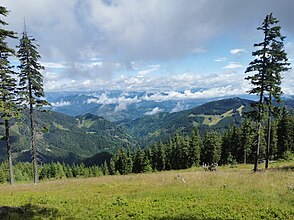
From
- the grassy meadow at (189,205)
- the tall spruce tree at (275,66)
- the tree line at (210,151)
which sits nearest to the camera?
the grassy meadow at (189,205)

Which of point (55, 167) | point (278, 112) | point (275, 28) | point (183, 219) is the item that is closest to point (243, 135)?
point (278, 112)

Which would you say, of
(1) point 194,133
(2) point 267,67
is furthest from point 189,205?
(1) point 194,133

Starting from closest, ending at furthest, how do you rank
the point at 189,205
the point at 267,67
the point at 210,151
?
the point at 189,205, the point at 267,67, the point at 210,151

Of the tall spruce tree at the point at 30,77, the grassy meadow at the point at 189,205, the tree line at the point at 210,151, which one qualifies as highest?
the tall spruce tree at the point at 30,77

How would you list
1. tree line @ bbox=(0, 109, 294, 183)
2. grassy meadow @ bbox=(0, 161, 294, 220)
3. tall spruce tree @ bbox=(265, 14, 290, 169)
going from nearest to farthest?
grassy meadow @ bbox=(0, 161, 294, 220)
tall spruce tree @ bbox=(265, 14, 290, 169)
tree line @ bbox=(0, 109, 294, 183)

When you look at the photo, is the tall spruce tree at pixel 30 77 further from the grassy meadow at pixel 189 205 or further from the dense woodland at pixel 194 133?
the grassy meadow at pixel 189 205

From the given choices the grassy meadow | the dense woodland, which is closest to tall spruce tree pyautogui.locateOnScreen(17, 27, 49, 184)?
the dense woodland

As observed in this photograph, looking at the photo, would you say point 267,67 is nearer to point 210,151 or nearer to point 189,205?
point 189,205

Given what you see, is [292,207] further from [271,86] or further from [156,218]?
[271,86]

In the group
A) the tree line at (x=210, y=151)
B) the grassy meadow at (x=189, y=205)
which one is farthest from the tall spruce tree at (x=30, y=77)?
the tree line at (x=210, y=151)

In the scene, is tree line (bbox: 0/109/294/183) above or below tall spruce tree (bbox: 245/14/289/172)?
below

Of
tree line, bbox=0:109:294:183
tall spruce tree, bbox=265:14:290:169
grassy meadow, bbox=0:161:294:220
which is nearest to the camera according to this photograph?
grassy meadow, bbox=0:161:294:220

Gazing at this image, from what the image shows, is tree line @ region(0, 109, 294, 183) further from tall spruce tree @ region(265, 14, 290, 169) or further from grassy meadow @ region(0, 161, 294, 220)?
grassy meadow @ region(0, 161, 294, 220)

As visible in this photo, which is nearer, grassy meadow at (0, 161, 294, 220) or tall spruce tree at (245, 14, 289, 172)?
grassy meadow at (0, 161, 294, 220)
